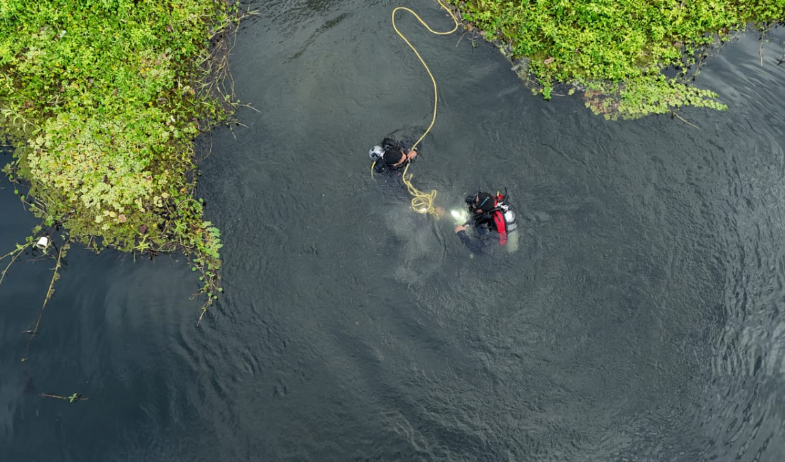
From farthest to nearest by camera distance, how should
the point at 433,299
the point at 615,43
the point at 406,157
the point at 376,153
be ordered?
the point at 615,43 → the point at 406,157 → the point at 376,153 → the point at 433,299

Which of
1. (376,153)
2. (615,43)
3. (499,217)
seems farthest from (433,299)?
(615,43)

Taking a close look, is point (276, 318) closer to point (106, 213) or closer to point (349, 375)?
point (349, 375)

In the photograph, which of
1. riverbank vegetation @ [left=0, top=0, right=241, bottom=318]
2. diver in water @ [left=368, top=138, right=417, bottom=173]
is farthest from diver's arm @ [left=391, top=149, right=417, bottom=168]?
riverbank vegetation @ [left=0, top=0, right=241, bottom=318]

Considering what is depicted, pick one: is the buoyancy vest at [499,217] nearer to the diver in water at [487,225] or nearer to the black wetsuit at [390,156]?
the diver in water at [487,225]

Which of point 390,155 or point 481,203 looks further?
point 390,155

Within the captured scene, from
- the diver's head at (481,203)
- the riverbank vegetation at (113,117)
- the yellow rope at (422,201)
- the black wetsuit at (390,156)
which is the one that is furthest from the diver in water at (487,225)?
the riverbank vegetation at (113,117)

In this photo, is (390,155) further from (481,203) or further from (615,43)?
(615,43)

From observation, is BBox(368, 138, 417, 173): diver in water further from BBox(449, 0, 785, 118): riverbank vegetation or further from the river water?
BBox(449, 0, 785, 118): riverbank vegetation
